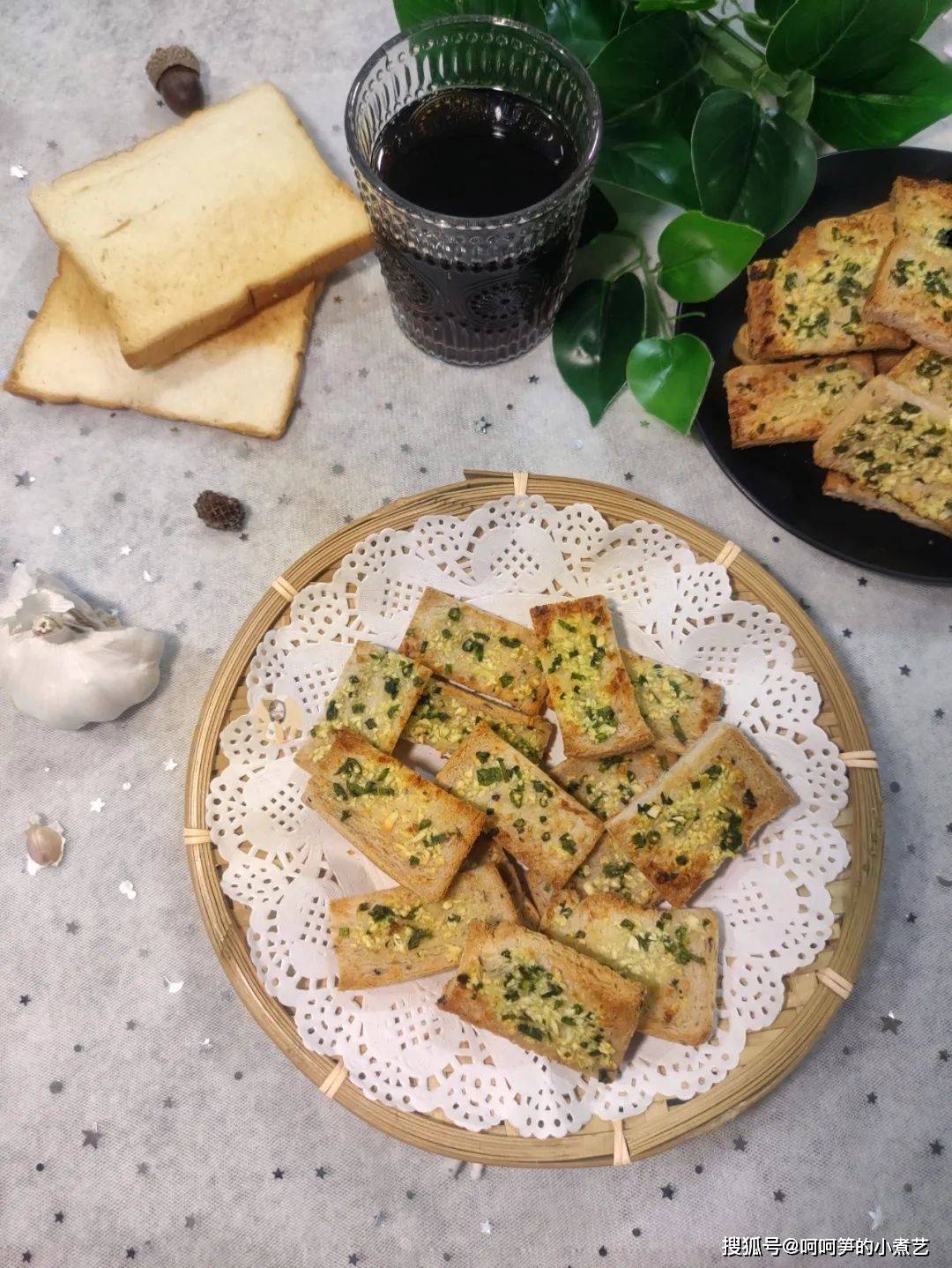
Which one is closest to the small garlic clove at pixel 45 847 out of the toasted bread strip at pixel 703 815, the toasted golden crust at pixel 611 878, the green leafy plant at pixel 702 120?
the toasted golden crust at pixel 611 878

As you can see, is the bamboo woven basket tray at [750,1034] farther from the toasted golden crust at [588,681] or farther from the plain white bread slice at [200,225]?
the plain white bread slice at [200,225]

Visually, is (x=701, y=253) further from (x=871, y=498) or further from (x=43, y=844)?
(x=43, y=844)

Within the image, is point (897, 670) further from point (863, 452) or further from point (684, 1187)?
point (684, 1187)

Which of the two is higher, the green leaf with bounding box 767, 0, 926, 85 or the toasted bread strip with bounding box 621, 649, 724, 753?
the green leaf with bounding box 767, 0, 926, 85

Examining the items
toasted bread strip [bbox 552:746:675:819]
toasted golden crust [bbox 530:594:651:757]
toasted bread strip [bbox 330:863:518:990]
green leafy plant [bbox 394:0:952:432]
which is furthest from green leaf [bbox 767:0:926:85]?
toasted bread strip [bbox 330:863:518:990]

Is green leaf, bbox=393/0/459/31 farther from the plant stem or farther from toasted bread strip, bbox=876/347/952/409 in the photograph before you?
toasted bread strip, bbox=876/347/952/409

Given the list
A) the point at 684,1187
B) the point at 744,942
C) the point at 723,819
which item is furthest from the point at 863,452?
the point at 684,1187

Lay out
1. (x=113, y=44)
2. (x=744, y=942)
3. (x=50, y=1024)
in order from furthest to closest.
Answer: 1. (x=113, y=44)
2. (x=50, y=1024)
3. (x=744, y=942)
